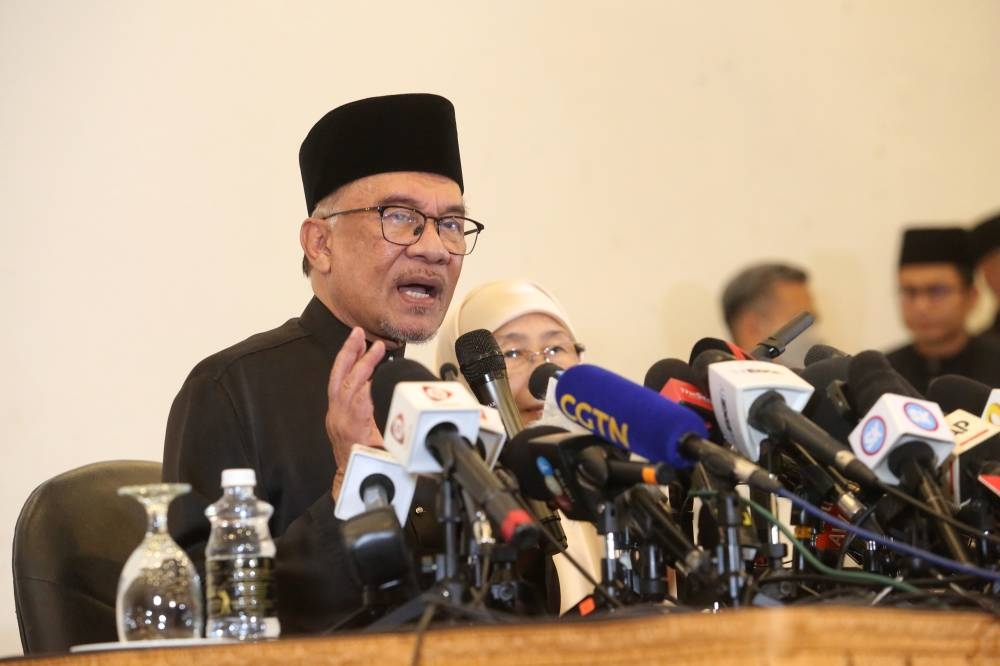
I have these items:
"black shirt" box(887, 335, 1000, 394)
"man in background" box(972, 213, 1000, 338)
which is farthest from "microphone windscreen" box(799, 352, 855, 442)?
"man in background" box(972, 213, 1000, 338)

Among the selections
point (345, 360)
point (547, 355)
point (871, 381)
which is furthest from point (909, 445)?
point (547, 355)

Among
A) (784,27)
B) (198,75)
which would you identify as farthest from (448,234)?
(784,27)

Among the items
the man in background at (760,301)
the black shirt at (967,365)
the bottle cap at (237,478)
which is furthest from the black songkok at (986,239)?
the bottle cap at (237,478)

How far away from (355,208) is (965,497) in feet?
4.55

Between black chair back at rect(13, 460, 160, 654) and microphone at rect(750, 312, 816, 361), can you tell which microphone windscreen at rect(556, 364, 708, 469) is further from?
black chair back at rect(13, 460, 160, 654)

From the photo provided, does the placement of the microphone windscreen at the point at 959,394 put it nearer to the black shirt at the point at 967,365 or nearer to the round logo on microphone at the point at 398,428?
the round logo on microphone at the point at 398,428

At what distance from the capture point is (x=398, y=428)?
5.10ft

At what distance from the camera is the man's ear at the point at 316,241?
112 inches

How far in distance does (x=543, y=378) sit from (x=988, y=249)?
299 cm

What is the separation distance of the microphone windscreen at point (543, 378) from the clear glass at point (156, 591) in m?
0.59

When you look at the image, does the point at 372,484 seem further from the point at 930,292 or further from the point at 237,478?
the point at 930,292

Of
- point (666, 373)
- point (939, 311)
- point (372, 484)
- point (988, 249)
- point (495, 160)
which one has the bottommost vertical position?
point (372, 484)

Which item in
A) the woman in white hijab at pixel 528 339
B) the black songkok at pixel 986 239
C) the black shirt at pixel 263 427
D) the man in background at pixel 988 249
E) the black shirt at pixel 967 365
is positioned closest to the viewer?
the black shirt at pixel 263 427

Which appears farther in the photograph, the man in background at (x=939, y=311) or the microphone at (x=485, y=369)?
the man in background at (x=939, y=311)
